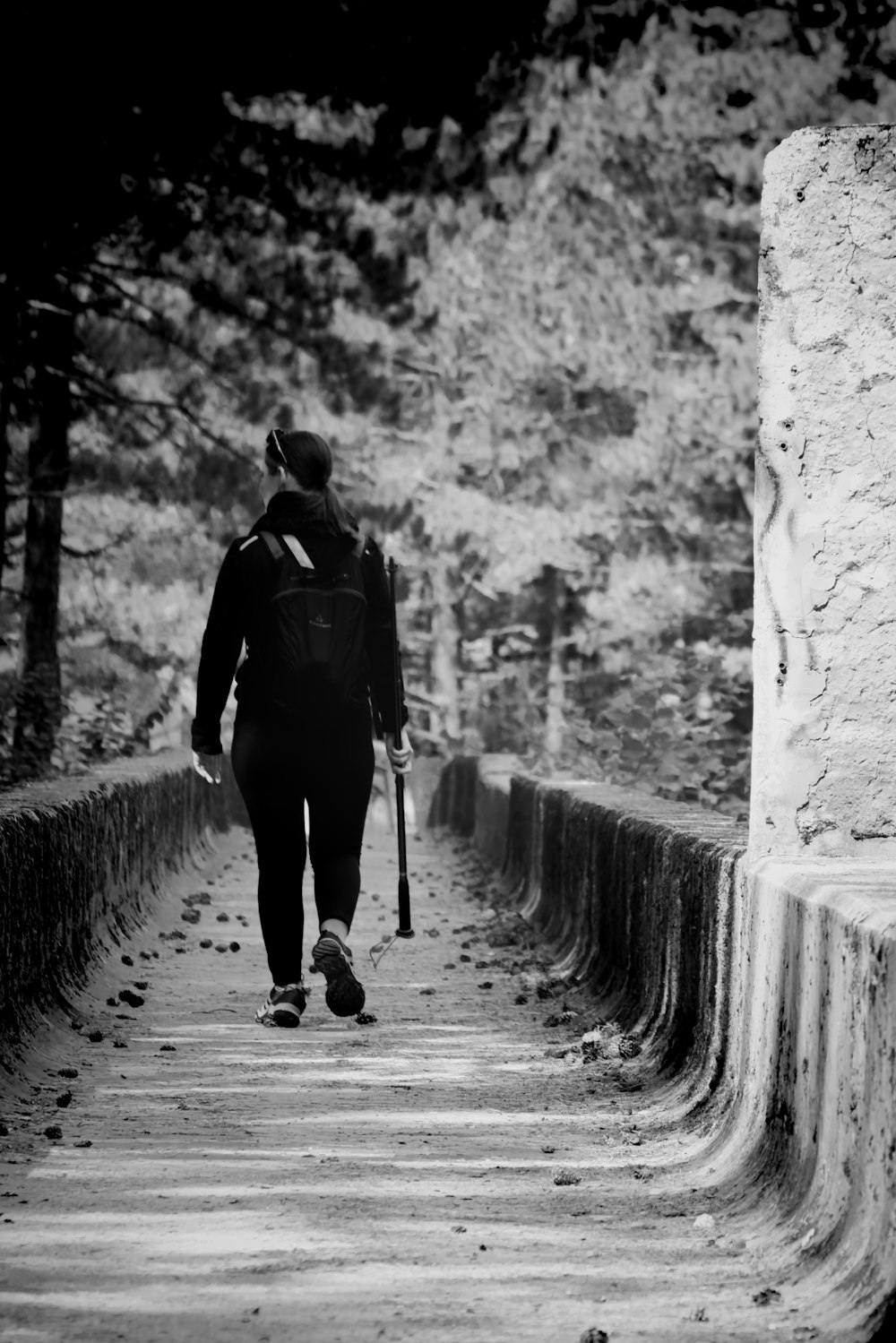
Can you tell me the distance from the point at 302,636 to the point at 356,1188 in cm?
278

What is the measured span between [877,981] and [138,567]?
63.6ft

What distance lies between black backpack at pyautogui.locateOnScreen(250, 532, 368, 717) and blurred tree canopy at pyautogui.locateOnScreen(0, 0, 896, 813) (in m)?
7.77

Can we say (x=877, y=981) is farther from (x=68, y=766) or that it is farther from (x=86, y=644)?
(x=86, y=644)

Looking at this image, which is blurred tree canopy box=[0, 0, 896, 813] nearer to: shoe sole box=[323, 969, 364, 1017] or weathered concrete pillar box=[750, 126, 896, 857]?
shoe sole box=[323, 969, 364, 1017]

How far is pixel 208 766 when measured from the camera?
685 cm

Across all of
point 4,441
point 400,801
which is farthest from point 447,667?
point 400,801

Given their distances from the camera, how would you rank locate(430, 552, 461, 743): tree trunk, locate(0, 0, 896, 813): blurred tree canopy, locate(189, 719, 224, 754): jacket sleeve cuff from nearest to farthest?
locate(189, 719, 224, 754): jacket sleeve cuff
locate(0, 0, 896, 813): blurred tree canopy
locate(430, 552, 461, 743): tree trunk

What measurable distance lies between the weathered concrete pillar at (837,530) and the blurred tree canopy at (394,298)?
9.41m

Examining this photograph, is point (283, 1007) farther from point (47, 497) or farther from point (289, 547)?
point (47, 497)

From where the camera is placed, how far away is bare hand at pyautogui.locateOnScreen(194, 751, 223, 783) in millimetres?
6746

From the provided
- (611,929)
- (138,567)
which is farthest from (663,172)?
(611,929)

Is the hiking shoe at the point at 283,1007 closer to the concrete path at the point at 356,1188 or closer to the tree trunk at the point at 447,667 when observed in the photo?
the concrete path at the point at 356,1188

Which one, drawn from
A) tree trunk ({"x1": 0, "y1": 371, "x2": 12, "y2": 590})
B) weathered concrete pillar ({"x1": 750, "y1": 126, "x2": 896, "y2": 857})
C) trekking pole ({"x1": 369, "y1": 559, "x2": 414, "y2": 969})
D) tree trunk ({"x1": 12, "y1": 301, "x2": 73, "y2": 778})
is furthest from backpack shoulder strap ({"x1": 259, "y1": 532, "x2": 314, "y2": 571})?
tree trunk ({"x1": 12, "y1": 301, "x2": 73, "y2": 778})

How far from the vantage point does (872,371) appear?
4848 mm
